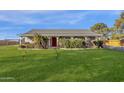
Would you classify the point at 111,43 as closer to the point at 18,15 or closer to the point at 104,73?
the point at 18,15

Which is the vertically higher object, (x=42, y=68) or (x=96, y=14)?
(x=96, y=14)

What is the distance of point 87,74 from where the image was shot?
27.1ft

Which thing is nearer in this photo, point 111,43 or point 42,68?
point 42,68

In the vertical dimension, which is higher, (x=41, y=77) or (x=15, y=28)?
(x=15, y=28)

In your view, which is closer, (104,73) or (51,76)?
(51,76)

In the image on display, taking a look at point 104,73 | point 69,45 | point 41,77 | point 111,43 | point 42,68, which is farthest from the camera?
point 69,45

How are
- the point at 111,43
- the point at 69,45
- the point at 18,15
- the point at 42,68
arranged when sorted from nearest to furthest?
the point at 42,68 → the point at 18,15 → the point at 111,43 → the point at 69,45

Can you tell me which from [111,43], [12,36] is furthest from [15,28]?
[111,43]

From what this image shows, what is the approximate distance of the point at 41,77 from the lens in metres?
7.79
